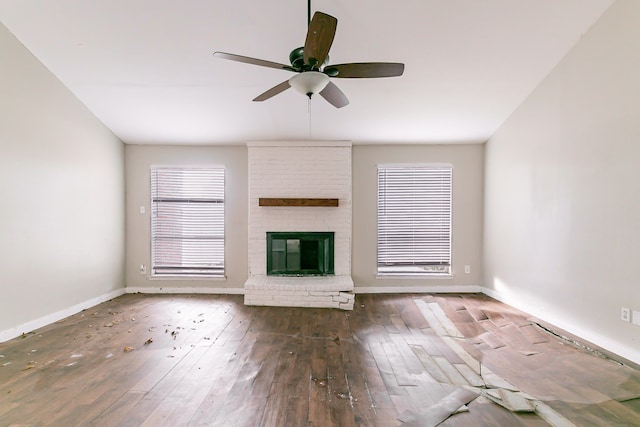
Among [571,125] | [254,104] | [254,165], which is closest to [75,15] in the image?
[254,104]

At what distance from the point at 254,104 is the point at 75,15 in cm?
198

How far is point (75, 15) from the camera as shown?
3186 millimetres

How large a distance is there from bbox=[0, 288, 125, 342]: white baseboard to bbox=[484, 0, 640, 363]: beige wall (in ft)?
19.5

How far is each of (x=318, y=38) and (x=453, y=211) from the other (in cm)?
432

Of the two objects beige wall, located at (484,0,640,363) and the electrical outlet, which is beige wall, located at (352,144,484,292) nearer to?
beige wall, located at (484,0,640,363)

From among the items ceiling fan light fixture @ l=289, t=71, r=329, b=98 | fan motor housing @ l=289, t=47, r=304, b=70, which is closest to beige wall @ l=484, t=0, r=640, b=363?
ceiling fan light fixture @ l=289, t=71, r=329, b=98

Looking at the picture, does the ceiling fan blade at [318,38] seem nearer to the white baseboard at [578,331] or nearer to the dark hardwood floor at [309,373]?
the dark hardwood floor at [309,373]

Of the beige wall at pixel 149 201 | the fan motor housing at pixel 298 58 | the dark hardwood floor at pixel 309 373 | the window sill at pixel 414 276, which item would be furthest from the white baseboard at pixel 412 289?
the fan motor housing at pixel 298 58

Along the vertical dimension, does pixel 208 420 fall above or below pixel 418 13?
below

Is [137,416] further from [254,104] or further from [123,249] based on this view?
[123,249]

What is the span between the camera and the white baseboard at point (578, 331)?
3.05 metres

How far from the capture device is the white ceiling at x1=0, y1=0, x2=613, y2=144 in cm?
313

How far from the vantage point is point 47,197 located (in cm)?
409

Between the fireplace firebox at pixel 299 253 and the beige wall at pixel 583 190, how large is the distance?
2.69 m
